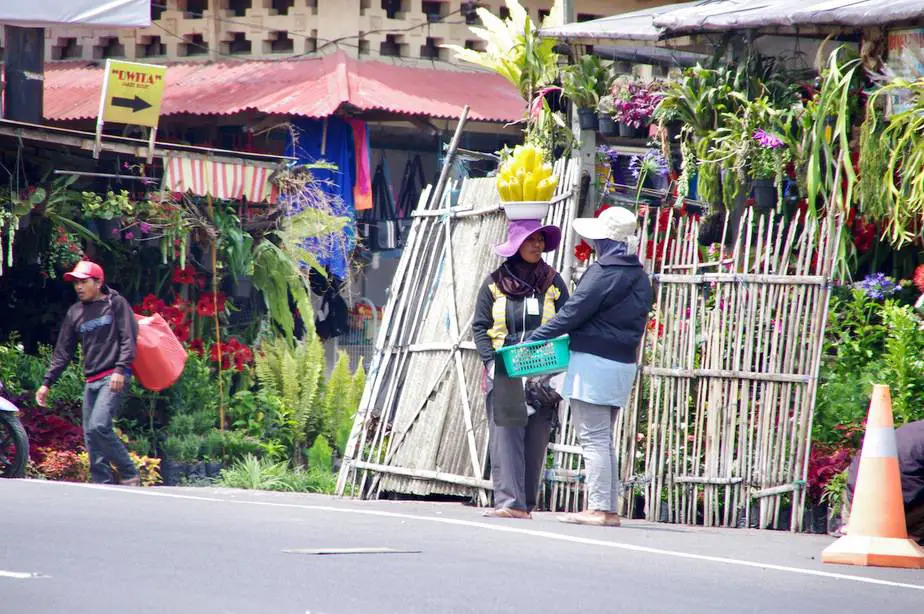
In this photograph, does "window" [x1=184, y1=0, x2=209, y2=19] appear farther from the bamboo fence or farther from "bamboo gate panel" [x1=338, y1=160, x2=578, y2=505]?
the bamboo fence

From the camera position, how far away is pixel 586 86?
1323 cm

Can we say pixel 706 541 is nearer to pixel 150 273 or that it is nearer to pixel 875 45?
pixel 875 45

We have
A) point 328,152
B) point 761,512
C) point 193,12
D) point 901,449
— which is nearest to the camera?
point 901,449

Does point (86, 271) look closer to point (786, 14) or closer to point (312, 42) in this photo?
point (786, 14)

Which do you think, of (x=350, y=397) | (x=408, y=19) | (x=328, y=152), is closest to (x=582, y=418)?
(x=350, y=397)

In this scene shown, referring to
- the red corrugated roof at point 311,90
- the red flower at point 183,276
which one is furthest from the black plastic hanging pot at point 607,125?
the red corrugated roof at point 311,90

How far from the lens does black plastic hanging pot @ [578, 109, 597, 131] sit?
13.1 metres

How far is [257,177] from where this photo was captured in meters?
16.3

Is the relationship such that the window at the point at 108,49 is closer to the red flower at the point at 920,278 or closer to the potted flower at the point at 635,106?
the potted flower at the point at 635,106

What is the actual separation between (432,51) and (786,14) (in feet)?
32.8

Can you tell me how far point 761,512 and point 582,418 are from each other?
151 centimetres

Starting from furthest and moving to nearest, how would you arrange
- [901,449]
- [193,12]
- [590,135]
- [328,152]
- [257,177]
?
1. [193,12]
2. [328,152]
3. [257,177]
4. [590,135]
5. [901,449]

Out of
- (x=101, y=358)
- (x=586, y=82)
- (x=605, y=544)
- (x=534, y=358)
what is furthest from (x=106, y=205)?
(x=605, y=544)

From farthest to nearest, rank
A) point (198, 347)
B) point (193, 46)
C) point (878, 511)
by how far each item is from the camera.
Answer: point (193, 46), point (198, 347), point (878, 511)
